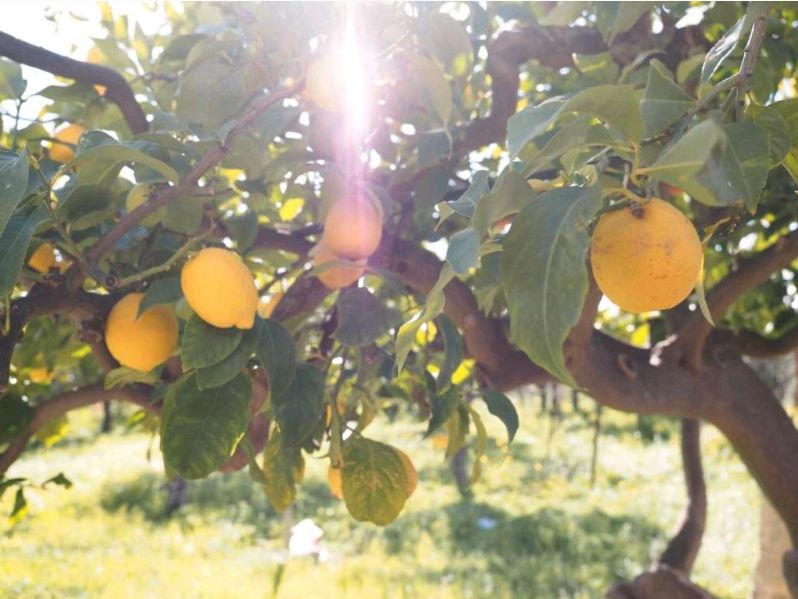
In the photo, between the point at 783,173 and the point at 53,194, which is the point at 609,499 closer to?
the point at 783,173

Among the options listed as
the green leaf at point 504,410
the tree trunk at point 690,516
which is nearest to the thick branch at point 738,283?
the green leaf at point 504,410

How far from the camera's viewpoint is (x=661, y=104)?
1.53 ft

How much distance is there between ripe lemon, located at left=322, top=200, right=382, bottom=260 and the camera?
986mm

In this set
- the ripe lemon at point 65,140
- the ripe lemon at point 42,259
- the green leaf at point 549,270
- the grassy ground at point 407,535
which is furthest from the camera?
the grassy ground at point 407,535

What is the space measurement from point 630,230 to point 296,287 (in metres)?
0.71

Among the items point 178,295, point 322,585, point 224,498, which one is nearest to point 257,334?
point 178,295

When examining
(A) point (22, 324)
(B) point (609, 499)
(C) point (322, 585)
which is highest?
(A) point (22, 324)

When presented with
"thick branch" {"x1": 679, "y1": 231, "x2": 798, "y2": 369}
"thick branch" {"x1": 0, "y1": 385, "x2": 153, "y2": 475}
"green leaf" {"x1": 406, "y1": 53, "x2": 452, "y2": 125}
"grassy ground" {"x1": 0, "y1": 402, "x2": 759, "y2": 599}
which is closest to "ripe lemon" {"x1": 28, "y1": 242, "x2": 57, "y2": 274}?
"thick branch" {"x1": 0, "y1": 385, "x2": 153, "y2": 475}

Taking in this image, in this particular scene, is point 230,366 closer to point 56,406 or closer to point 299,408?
point 299,408

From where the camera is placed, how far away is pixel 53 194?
0.80m

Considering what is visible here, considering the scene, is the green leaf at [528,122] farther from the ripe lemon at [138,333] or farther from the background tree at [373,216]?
the ripe lemon at [138,333]

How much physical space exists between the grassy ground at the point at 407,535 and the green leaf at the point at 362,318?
1306 millimetres

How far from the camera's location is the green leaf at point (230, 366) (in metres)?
0.73

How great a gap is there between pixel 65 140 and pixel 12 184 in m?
0.67
